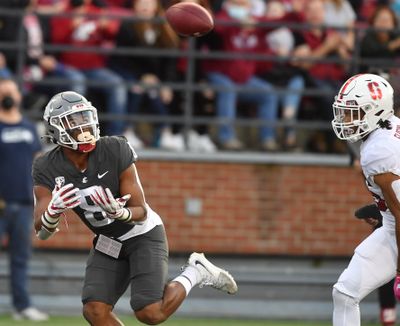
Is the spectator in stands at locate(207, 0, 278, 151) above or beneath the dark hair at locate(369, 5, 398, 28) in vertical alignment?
beneath

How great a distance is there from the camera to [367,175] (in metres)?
8.03

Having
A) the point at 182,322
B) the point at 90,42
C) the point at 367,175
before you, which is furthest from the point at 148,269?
the point at 90,42

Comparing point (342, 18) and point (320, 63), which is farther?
point (342, 18)

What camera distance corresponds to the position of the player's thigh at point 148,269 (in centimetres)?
814

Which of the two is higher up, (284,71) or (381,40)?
(381,40)

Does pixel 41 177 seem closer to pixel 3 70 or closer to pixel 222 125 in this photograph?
pixel 3 70

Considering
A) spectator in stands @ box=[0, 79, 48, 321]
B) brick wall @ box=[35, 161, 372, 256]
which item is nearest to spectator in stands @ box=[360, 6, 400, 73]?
brick wall @ box=[35, 161, 372, 256]

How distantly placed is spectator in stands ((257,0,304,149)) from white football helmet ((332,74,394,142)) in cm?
416

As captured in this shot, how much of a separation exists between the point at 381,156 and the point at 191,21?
219 cm

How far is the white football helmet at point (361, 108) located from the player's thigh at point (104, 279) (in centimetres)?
180

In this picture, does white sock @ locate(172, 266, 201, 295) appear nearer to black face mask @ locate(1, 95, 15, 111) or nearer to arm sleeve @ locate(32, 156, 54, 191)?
arm sleeve @ locate(32, 156, 54, 191)

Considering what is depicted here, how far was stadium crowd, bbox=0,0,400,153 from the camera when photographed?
1208cm

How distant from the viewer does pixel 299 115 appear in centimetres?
1279

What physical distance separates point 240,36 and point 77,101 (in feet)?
14.9
